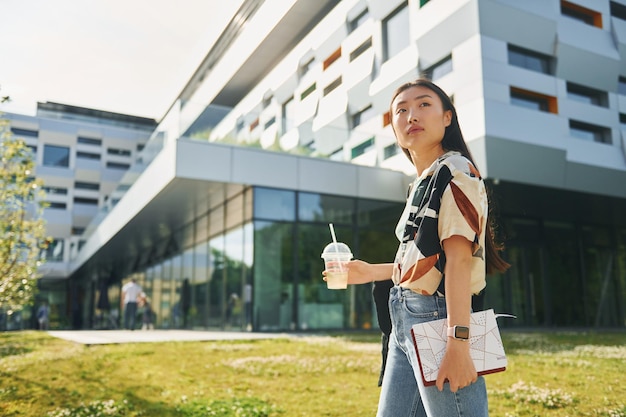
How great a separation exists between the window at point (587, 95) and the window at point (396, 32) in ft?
19.0

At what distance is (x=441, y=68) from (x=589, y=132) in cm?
549

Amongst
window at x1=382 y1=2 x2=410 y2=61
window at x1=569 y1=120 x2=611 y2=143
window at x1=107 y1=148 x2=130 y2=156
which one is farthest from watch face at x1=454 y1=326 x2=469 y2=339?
window at x1=107 y1=148 x2=130 y2=156

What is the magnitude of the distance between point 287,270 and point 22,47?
1112cm

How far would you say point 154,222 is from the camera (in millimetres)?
23344

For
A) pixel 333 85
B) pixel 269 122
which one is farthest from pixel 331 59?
pixel 269 122

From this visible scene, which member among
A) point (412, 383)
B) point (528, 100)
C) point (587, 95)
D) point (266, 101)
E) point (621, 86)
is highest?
point (266, 101)

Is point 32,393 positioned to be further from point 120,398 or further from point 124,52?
point 124,52

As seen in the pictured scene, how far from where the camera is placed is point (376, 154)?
60.6 ft

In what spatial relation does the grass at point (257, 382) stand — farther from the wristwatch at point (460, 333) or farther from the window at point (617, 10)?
the window at point (617, 10)

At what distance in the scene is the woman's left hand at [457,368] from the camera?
189 centimetres

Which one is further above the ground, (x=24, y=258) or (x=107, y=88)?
(x=107, y=88)

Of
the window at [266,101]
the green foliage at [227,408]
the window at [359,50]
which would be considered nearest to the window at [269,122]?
the window at [359,50]

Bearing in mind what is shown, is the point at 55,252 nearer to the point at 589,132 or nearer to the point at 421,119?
the point at 589,132

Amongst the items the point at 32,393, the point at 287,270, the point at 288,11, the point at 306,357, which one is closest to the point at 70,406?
the point at 32,393
